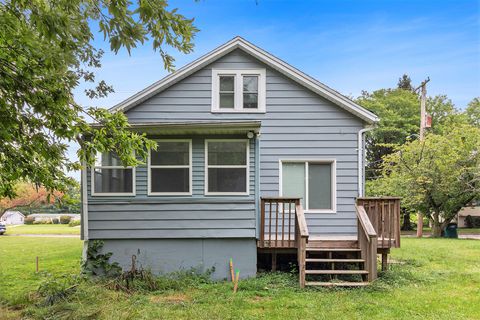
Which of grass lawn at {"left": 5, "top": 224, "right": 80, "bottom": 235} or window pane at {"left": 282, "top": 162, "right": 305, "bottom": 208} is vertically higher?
window pane at {"left": 282, "top": 162, "right": 305, "bottom": 208}

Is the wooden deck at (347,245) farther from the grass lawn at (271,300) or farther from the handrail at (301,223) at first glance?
the grass lawn at (271,300)

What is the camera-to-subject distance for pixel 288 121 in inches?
352

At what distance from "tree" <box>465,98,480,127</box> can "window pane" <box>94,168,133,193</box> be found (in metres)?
30.5

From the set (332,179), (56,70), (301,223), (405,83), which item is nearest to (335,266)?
(301,223)

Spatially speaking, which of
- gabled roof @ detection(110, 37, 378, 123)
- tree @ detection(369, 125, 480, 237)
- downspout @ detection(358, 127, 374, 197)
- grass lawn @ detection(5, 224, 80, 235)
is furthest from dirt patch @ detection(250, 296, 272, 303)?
grass lawn @ detection(5, 224, 80, 235)

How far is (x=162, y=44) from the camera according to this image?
3.63 metres

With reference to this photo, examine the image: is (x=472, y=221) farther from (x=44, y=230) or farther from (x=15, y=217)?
(x=15, y=217)

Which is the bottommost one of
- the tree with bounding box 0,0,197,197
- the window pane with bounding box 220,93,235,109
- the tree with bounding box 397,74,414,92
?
the tree with bounding box 0,0,197,197

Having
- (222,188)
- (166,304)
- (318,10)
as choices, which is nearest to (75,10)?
(166,304)

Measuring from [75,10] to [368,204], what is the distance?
6.38 metres

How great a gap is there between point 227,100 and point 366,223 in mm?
4560

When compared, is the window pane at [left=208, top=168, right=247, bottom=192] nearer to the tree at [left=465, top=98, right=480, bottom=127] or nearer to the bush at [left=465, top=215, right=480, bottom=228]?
the bush at [left=465, top=215, right=480, bottom=228]

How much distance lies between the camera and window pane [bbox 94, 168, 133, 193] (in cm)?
757

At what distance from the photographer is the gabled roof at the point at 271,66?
8609 millimetres
